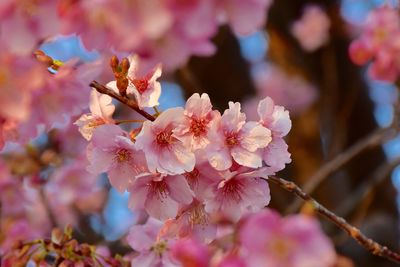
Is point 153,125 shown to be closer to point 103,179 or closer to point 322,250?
point 322,250

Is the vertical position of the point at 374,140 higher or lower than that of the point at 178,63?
higher

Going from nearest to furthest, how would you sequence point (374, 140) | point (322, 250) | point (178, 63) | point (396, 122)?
1. point (322, 250)
2. point (178, 63)
3. point (396, 122)
4. point (374, 140)

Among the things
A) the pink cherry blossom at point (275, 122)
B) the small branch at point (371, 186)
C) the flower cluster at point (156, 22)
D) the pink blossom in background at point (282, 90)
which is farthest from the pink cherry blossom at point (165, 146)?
the pink blossom in background at point (282, 90)

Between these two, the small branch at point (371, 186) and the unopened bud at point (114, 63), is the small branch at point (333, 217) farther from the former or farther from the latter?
the small branch at point (371, 186)

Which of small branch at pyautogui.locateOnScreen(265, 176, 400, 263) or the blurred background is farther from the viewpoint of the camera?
the blurred background

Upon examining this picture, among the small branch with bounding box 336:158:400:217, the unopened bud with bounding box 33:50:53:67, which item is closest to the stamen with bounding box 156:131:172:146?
the unopened bud with bounding box 33:50:53:67

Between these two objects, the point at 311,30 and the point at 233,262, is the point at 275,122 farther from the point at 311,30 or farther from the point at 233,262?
the point at 311,30

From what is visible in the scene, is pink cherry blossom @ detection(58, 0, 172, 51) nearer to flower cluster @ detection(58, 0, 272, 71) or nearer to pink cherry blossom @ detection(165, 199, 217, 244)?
flower cluster @ detection(58, 0, 272, 71)

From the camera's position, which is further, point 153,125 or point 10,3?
point 153,125

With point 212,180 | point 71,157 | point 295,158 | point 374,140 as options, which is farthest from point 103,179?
point 212,180
